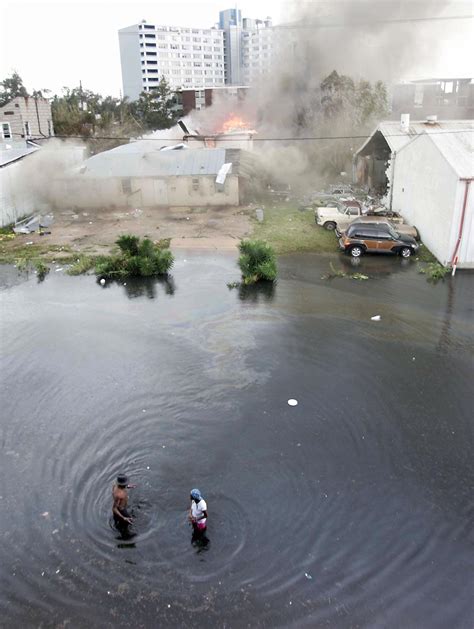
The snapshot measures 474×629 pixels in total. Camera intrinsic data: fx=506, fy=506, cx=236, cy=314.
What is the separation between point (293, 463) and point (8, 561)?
4261 millimetres

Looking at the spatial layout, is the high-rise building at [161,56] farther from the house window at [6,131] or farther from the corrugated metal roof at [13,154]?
the corrugated metal roof at [13,154]

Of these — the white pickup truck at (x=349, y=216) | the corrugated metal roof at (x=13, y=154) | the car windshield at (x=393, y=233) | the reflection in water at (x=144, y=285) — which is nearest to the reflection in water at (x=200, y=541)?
the reflection in water at (x=144, y=285)

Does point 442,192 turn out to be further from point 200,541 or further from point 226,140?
point 226,140

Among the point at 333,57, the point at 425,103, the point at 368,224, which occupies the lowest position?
the point at 368,224

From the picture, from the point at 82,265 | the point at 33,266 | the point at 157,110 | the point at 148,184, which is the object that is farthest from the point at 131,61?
the point at 82,265

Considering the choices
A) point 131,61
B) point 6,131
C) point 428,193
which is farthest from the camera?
point 131,61

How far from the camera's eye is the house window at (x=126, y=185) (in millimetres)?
28039

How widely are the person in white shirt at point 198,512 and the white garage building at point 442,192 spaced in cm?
1374

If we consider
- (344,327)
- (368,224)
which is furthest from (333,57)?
(344,327)

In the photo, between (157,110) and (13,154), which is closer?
(13,154)

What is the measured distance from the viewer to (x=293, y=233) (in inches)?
866

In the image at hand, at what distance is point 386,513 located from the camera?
717 cm

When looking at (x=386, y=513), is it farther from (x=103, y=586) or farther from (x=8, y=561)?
(x=8, y=561)

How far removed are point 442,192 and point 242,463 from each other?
45.6ft
